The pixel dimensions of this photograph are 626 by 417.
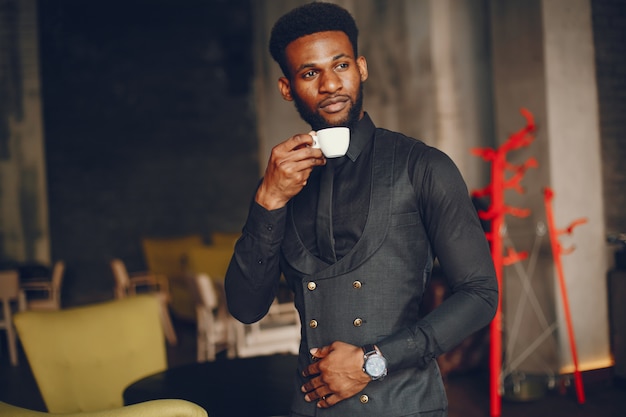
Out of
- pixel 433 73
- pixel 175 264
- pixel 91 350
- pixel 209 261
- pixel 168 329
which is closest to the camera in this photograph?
pixel 91 350

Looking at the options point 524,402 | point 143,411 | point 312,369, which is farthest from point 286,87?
point 524,402

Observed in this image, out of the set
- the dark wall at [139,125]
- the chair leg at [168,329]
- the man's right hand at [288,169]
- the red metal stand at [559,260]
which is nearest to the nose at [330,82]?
the man's right hand at [288,169]

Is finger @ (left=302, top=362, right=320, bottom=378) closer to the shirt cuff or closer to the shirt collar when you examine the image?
the shirt cuff

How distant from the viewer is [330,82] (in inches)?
50.3

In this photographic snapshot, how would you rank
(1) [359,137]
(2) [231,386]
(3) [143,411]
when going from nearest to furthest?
(3) [143,411]
(1) [359,137]
(2) [231,386]

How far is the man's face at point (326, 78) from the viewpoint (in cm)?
129

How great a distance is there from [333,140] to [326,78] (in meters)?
0.13

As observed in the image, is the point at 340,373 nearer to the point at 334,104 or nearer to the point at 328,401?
the point at 328,401

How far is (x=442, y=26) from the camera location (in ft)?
19.0

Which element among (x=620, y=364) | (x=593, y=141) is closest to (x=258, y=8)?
(x=593, y=141)

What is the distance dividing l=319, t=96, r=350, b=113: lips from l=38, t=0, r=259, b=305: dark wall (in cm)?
917

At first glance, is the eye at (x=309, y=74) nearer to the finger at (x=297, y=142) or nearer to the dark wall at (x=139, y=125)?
the finger at (x=297, y=142)

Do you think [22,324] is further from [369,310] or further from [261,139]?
[261,139]

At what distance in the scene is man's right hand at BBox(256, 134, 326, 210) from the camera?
1249 mm
